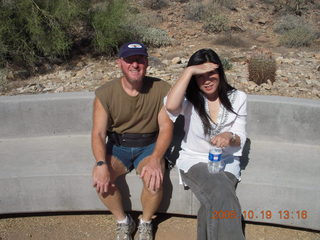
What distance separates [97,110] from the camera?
2998 millimetres

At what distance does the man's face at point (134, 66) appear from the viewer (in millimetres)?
2898

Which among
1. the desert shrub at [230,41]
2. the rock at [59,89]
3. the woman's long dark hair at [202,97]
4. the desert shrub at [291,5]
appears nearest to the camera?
the woman's long dark hair at [202,97]

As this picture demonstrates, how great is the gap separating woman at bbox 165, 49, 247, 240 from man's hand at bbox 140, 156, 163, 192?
0.75 feet

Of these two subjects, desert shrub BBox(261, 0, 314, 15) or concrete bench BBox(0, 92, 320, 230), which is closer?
concrete bench BBox(0, 92, 320, 230)

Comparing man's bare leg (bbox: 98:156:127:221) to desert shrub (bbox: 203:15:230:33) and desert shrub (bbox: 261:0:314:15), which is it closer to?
desert shrub (bbox: 203:15:230:33)

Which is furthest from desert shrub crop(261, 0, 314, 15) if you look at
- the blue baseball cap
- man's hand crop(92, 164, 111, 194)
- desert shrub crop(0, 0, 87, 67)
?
man's hand crop(92, 164, 111, 194)

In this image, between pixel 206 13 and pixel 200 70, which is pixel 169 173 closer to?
pixel 200 70

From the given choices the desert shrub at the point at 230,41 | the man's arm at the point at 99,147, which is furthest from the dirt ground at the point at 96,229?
the desert shrub at the point at 230,41

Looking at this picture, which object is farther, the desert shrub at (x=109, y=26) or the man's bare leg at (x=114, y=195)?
the desert shrub at (x=109, y=26)

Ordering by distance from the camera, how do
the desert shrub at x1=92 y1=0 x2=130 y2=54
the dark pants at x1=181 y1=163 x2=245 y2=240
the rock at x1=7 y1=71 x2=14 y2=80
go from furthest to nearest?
the desert shrub at x1=92 y1=0 x2=130 y2=54
the rock at x1=7 y1=71 x2=14 y2=80
the dark pants at x1=181 y1=163 x2=245 y2=240

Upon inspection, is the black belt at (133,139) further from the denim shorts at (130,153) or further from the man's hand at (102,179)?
the man's hand at (102,179)

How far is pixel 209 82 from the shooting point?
278 centimetres

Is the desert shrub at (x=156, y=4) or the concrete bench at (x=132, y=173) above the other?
the desert shrub at (x=156, y=4)

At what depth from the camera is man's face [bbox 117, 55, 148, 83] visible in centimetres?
290
